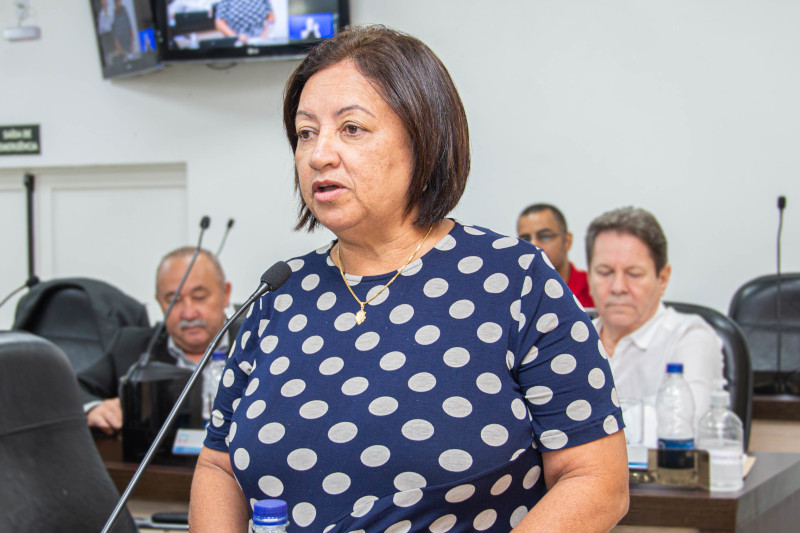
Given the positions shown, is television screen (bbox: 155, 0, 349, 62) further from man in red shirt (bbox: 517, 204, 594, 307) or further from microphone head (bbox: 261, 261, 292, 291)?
microphone head (bbox: 261, 261, 292, 291)

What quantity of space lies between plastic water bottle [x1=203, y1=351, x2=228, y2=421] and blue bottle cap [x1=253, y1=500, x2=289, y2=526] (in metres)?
1.13

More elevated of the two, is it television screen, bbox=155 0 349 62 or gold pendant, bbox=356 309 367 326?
television screen, bbox=155 0 349 62

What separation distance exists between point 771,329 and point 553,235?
39.1 inches

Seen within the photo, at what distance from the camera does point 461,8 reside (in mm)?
4305

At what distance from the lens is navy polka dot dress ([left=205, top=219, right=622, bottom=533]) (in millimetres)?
1075

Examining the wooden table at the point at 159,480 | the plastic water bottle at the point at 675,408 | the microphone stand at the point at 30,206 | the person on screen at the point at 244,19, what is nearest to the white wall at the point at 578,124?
the person on screen at the point at 244,19

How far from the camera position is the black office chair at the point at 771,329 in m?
3.12

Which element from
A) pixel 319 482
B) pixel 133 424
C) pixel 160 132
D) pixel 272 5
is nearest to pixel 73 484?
pixel 319 482

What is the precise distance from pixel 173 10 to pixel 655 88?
2.32 m

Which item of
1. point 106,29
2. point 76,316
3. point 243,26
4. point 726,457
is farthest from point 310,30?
point 726,457

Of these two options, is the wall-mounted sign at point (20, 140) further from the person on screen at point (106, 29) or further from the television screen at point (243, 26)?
the television screen at point (243, 26)

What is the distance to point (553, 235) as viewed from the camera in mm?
3885

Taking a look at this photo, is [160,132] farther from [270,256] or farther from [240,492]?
[240,492]

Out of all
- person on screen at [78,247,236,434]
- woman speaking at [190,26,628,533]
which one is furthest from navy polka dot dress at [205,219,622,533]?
person on screen at [78,247,236,434]
